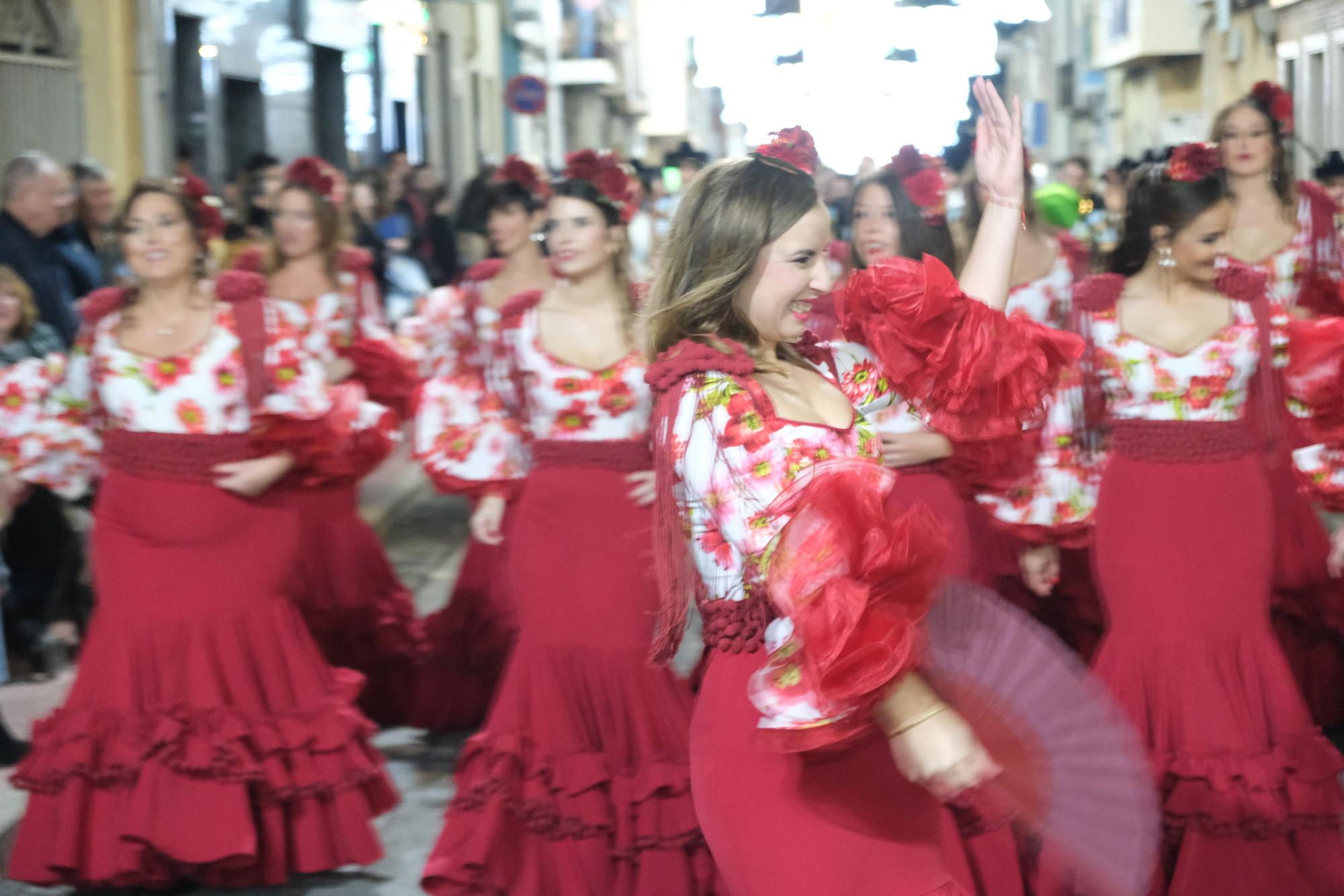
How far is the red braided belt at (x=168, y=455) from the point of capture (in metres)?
5.20

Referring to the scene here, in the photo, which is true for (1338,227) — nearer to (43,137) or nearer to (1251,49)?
(43,137)

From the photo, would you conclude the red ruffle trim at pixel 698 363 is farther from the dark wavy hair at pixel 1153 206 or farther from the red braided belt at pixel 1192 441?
the dark wavy hair at pixel 1153 206

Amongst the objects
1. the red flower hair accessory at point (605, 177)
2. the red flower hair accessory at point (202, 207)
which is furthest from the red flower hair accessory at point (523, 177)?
the red flower hair accessory at point (202, 207)

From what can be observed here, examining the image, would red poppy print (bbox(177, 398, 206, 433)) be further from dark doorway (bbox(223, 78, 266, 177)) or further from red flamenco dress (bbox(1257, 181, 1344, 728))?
dark doorway (bbox(223, 78, 266, 177))

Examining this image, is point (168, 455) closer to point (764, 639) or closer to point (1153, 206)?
point (764, 639)

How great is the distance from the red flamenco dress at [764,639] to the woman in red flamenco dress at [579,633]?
1.67 metres

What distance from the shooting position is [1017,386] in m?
3.24

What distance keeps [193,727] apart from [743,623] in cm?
264

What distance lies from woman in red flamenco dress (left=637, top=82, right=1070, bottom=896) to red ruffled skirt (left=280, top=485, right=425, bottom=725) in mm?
4246

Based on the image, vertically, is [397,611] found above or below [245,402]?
below

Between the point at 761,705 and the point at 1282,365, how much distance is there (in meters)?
2.86

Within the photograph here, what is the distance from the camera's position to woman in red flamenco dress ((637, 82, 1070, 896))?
107 inches

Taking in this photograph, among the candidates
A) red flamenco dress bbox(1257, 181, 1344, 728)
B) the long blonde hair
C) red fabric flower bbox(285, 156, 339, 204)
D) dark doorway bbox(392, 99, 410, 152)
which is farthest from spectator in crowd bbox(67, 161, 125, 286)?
dark doorway bbox(392, 99, 410, 152)

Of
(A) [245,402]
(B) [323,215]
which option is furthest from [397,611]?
(A) [245,402]
